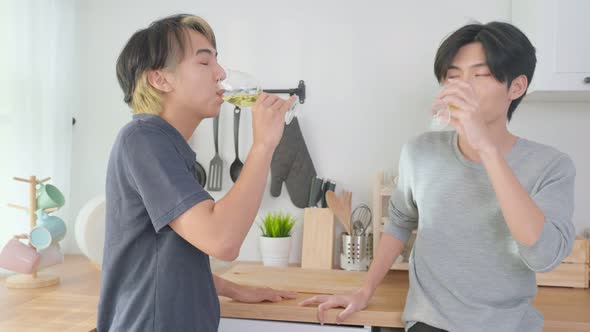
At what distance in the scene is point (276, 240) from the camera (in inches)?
71.7

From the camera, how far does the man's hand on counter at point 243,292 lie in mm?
1251

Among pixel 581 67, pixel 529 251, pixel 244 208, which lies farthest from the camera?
pixel 581 67

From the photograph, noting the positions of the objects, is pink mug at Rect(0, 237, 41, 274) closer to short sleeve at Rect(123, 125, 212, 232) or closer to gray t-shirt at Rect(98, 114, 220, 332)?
gray t-shirt at Rect(98, 114, 220, 332)

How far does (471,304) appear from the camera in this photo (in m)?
1.08

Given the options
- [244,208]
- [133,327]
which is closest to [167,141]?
[244,208]

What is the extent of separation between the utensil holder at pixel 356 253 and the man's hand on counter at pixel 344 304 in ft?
1.66

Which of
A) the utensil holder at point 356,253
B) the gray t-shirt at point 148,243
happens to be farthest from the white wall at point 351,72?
the gray t-shirt at point 148,243

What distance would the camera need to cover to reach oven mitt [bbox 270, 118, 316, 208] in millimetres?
1904

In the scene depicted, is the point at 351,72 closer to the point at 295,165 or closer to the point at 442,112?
the point at 295,165

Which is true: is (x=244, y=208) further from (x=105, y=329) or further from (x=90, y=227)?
(x=90, y=227)

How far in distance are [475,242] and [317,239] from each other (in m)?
0.78

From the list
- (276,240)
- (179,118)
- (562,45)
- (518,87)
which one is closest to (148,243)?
(179,118)

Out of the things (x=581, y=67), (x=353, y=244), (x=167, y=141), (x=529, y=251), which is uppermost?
(x=581, y=67)

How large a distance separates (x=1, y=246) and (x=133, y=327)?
998mm
